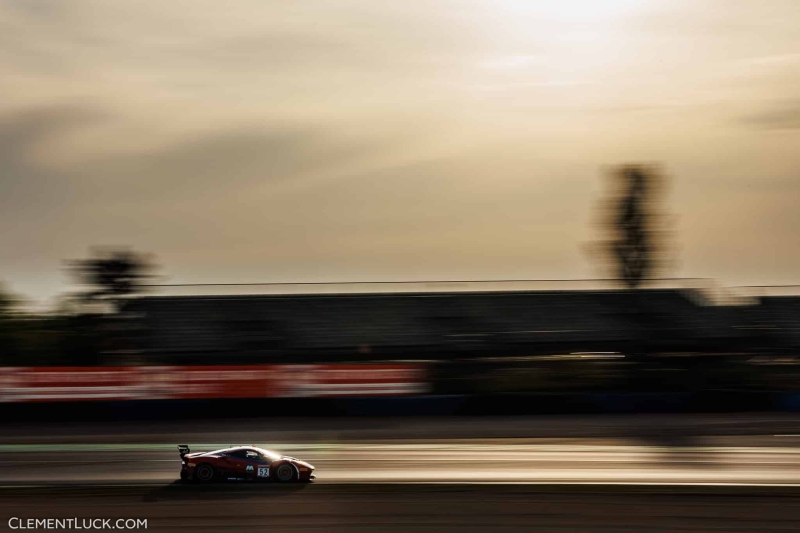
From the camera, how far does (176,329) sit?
90.3 feet

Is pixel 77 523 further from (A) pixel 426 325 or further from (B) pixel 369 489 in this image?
(A) pixel 426 325

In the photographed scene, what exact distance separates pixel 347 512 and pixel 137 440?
7627mm

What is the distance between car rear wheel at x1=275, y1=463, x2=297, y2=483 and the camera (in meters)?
10.6

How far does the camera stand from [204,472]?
10.5 m

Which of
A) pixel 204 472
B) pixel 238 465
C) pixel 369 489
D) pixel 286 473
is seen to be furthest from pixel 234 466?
pixel 369 489

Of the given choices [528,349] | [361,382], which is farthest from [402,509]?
[528,349]

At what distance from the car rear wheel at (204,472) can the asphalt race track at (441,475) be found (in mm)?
171

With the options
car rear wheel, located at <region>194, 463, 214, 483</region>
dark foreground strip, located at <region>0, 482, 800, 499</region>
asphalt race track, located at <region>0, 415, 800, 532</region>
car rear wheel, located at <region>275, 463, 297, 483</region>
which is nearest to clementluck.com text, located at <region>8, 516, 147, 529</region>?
asphalt race track, located at <region>0, 415, 800, 532</region>

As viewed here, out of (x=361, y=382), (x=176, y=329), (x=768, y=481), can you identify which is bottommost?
(x=768, y=481)

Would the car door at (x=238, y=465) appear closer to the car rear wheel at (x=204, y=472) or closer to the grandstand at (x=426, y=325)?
the car rear wheel at (x=204, y=472)

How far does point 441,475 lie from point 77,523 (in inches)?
203

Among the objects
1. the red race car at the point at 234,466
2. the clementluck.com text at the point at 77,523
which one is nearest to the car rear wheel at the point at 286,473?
the red race car at the point at 234,466

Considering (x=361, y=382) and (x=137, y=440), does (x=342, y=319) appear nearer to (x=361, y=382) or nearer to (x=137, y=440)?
(x=361, y=382)

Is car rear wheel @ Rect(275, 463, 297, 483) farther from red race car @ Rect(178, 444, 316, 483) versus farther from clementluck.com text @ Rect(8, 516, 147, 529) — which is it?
clementluck.com text @ Rect(8, 516, 147, 529)
